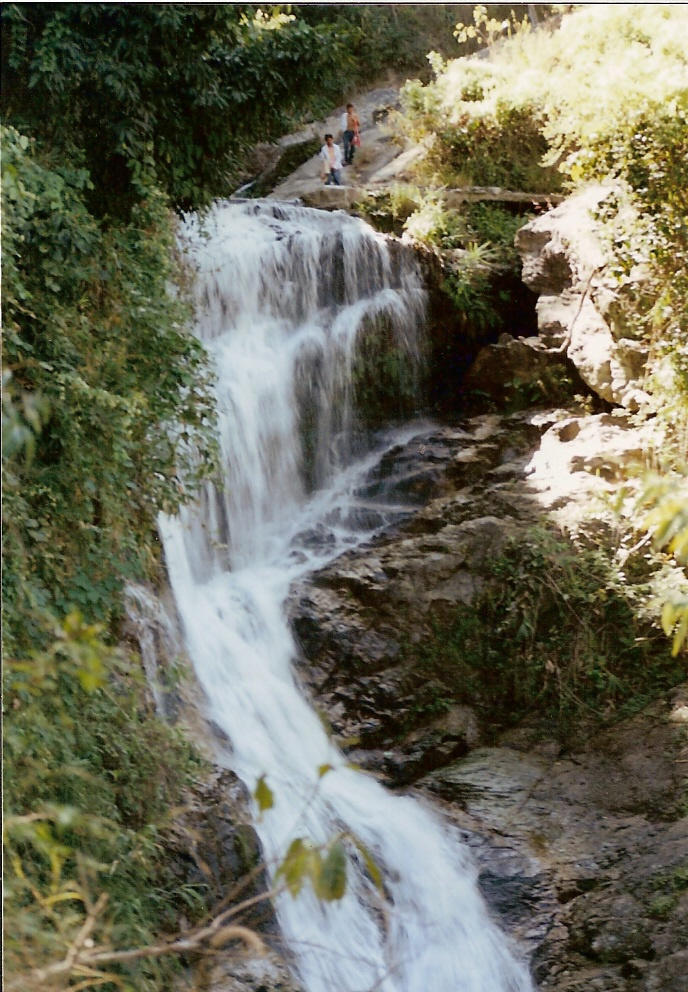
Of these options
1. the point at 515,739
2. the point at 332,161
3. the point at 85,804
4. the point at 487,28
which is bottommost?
the point at 515,739

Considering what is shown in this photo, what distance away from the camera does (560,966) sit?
4613 mm

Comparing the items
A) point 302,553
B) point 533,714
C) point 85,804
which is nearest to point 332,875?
point 85,804

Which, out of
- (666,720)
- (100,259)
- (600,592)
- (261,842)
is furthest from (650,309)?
(261,842)

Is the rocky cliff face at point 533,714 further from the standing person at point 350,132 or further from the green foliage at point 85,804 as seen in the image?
the standing person at point 350,132

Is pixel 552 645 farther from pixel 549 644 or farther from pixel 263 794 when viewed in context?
pixel 263 794

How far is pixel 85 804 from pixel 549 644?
11.3 feet

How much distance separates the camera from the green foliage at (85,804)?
9.08ft

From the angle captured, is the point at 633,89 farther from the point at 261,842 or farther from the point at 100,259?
the point at 261,842

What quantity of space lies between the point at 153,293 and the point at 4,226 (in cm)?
119

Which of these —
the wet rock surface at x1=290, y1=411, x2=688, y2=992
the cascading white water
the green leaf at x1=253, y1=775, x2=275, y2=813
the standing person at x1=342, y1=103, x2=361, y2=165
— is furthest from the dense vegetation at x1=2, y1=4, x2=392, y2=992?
the standing person at x1=342, y1=103, x2=361, y2=165

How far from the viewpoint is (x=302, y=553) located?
22.2 ft

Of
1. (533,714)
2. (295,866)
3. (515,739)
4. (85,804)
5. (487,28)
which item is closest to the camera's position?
(295,866)

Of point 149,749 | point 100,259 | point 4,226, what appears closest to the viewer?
point 4,226

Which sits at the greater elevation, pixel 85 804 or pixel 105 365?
pixel 105 365
